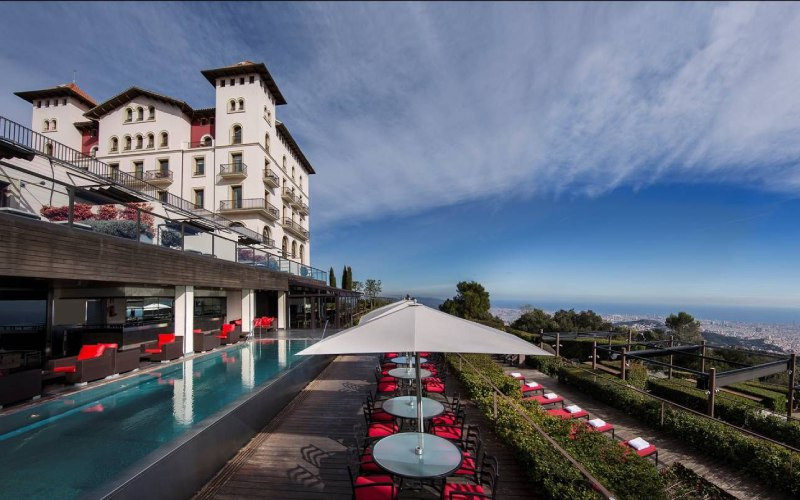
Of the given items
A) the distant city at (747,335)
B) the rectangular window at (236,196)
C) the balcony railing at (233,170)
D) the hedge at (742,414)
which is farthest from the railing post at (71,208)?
the distant city at (747,335)

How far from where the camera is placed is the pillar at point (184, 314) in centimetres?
1130

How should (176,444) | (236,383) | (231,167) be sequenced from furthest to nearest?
(231,167), (236,383), (176,444)

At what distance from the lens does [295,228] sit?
33406 millimetres

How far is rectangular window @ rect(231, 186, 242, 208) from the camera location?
87.4 feet

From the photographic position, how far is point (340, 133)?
780 inches

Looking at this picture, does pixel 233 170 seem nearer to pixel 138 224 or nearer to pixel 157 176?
pixel 157 176

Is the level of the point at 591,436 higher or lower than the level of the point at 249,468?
higher

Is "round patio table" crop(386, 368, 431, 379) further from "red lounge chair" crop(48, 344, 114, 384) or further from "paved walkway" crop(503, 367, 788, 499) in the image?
"red lounge chair" crop(48, 344, 114, 384)

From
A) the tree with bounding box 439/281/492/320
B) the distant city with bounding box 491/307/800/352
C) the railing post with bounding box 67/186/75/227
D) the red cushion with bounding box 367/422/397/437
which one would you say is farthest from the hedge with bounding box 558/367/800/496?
the tree with bounding box 439/281/492/320

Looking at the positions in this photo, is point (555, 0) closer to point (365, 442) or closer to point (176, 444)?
point (365, 442)

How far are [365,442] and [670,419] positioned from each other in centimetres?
754

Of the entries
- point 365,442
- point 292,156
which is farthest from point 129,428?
point 292,156

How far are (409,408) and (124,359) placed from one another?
26.9 ft

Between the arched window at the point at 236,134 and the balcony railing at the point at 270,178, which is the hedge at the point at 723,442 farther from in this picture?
the arched window at the point at 236,134
